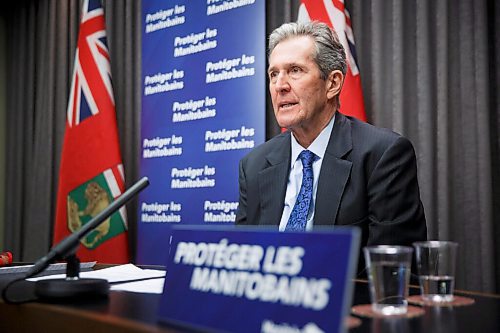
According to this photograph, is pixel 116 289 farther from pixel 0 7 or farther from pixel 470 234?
pixel 0 7

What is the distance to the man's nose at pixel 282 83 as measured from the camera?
202 centimetres

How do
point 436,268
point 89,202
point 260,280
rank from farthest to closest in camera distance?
1. point 89,202
2. point 436,268
3. point 260,280

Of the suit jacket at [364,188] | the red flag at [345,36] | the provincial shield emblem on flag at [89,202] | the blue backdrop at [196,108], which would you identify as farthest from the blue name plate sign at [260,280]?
the provincial shield emblem on flag at [89,202]

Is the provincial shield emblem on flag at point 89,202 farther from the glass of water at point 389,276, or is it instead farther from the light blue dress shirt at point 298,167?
the glass of water at point 389,276

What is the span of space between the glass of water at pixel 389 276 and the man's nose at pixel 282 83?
1290mm

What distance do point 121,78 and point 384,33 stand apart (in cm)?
193

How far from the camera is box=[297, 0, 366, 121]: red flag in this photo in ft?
8.36

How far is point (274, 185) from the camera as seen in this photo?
6.38 ft

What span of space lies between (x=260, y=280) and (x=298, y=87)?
4.70 feet

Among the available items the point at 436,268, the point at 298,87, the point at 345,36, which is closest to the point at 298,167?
the point at 298,87

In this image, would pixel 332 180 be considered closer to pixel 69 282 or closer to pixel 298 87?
pixel 298 87

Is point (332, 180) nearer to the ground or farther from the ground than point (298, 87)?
nearer to the ground

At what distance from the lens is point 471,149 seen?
2.45 metres

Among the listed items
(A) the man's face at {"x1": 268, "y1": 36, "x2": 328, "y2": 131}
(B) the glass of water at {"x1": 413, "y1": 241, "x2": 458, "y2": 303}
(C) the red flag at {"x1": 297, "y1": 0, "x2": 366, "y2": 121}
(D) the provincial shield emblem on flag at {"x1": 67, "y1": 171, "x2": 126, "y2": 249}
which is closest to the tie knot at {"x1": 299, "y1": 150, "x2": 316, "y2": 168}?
(A) the man's face at {"x1": 268, "y1": 36, "x2": 328, "y2": 131}
